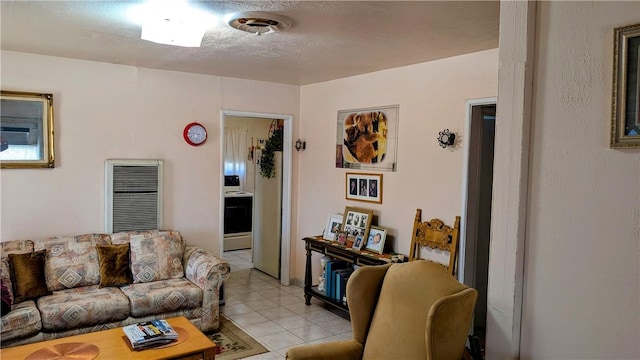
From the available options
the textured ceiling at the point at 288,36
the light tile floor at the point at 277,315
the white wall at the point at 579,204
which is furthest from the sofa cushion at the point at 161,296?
the white wall at the point at 579,204

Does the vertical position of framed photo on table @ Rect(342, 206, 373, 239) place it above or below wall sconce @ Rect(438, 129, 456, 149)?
below

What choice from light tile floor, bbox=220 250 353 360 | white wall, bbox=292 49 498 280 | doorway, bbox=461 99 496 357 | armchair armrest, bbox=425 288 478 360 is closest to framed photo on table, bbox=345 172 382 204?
white wall, bbox=292 49 498 280

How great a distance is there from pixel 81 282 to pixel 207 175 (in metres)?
1.62

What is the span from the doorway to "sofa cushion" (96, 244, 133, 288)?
2782mm

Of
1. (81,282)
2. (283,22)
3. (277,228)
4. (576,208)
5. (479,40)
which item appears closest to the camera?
(576,208)

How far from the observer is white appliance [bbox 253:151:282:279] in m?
5.79

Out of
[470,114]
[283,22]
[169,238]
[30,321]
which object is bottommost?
[30,321]

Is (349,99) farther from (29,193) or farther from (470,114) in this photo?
(29,193)

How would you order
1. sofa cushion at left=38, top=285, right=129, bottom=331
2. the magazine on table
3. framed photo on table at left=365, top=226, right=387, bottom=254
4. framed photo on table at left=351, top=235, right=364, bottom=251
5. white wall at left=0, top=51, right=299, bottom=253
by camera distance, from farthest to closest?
1. framed photo on table at left=351, top=235, right=364, bottom=251
2. framed photo on table at left=365, top=226, right=387, bottom=254
3. white wall at left=0, top=51, right=299, bottom=253
4. sofa cushion at left=38, top=285, right=129, bottom=331
5. the magazine on table

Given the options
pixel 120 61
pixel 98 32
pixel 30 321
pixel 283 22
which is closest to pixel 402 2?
pixel 283 22

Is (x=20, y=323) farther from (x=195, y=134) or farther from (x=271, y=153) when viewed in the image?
(x=271, y=153)

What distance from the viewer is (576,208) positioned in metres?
1.78

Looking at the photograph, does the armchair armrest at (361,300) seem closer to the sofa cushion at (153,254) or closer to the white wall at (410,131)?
the white wall at (410,131)

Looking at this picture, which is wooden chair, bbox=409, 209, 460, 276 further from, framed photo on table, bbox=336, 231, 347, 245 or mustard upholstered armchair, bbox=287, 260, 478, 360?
mustard upholstered armchair, bbox=287, 260, 478, 360
